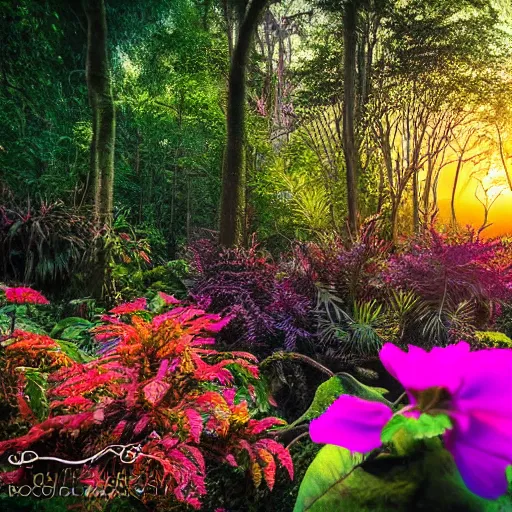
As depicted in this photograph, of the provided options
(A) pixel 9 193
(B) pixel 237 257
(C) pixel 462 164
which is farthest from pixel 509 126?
(A) pixel 9 193

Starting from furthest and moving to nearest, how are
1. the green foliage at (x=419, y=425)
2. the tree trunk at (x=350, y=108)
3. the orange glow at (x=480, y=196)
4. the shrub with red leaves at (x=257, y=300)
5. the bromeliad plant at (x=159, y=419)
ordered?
1. the orange glow at (x=480, y=196)
2. the tree trunk at (x=350, y=108)
3. the shrub with red leaves at (x=257, y=300)
4. the bromeliad plant at (x=159, y=419)
5. the green foliage at (x=419, y=425)

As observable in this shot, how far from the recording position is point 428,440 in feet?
0.55

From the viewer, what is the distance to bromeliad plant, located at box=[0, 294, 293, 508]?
1.24 feet

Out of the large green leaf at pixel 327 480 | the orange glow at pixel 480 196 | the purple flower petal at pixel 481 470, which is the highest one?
the orange glow at pixel 480 196

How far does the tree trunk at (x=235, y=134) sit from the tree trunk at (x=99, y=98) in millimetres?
314

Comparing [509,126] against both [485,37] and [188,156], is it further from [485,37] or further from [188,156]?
[188,156]

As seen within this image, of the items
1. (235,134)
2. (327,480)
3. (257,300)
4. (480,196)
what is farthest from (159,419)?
(480,196)

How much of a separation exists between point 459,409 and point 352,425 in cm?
3

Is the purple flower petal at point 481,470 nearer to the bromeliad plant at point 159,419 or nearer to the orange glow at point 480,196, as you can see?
the bromeliad plant at point 159,419

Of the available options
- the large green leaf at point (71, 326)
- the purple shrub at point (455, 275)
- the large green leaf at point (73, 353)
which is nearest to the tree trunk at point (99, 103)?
the large green leaf at point (71, 326)

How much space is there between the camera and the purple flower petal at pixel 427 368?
0.51ft

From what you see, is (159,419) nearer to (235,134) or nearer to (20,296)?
(20,296)

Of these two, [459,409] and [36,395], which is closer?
[459,409]

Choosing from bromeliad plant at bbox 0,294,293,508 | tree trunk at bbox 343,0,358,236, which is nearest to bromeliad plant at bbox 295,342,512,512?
bromeliad plant at bbox 0,294,293,508
